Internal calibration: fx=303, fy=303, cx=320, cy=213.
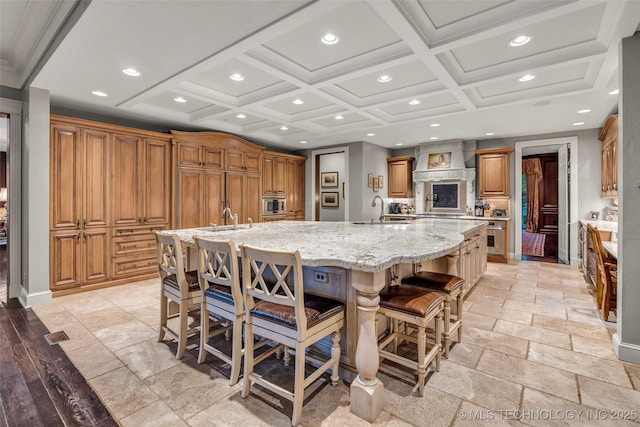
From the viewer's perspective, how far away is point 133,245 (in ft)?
15.2

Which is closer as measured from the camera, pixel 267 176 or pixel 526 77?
pixel 526 77

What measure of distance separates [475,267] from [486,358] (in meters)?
2.03

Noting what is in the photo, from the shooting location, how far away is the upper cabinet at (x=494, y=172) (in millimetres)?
6312

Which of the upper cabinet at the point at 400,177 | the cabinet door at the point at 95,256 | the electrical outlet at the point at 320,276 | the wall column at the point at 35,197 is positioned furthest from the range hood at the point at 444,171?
the wall column at the point at 35,197

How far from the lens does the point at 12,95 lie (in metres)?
3.68

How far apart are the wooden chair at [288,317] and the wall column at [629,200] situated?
7.48ft

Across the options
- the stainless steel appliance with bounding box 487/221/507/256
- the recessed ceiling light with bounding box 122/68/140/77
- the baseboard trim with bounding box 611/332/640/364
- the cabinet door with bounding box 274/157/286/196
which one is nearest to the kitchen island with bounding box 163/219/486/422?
the baseboard trim with bounding box 611/332/640/364

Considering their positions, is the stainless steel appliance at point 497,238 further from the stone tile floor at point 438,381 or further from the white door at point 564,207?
the stone tile floor at point 438,381

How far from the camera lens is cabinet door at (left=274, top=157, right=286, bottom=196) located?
6.98m

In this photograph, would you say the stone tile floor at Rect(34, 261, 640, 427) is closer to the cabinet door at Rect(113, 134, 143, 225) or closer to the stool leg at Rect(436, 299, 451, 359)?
the stool leg at Rect(436, 299, 451, 359)

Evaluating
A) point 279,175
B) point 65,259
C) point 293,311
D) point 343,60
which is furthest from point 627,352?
point 279,175

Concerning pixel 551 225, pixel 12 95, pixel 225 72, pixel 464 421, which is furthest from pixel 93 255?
pixel 551 225

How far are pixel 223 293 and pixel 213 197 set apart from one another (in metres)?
3.76

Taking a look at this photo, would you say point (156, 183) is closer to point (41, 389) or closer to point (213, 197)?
point (213, 197)
